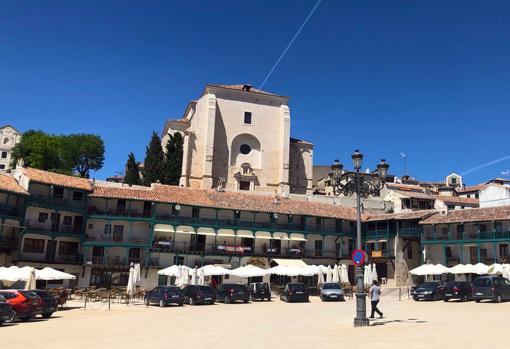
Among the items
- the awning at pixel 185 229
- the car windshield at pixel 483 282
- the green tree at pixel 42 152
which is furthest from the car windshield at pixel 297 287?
the green tree at pixel 42 152

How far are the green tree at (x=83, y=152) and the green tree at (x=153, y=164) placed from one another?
16.8 meters

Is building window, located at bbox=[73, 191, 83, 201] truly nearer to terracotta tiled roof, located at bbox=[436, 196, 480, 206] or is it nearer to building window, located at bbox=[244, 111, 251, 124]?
building window, located at bbox=[244, 111, 251, 124]

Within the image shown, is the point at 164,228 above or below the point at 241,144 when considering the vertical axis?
below

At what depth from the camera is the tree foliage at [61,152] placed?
75.1m

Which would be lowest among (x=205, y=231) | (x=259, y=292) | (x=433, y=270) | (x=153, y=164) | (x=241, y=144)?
(x=259, y=292)

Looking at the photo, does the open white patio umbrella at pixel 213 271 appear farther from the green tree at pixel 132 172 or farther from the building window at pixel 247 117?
the building window at pixel 247 117

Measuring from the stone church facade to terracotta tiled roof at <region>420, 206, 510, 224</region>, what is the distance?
86.0 feet

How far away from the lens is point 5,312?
20.0 metres

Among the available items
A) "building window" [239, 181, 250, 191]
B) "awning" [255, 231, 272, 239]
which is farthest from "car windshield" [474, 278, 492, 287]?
"building window" [239, 181, 250, 191]

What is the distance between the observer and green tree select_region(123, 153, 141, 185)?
66750 mm

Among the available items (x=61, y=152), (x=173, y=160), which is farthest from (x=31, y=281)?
(x=61, y=152)

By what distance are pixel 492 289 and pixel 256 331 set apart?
65.5 feet

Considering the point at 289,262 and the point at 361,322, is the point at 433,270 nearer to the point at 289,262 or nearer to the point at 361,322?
the point at 289,262

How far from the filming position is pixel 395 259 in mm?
51094
